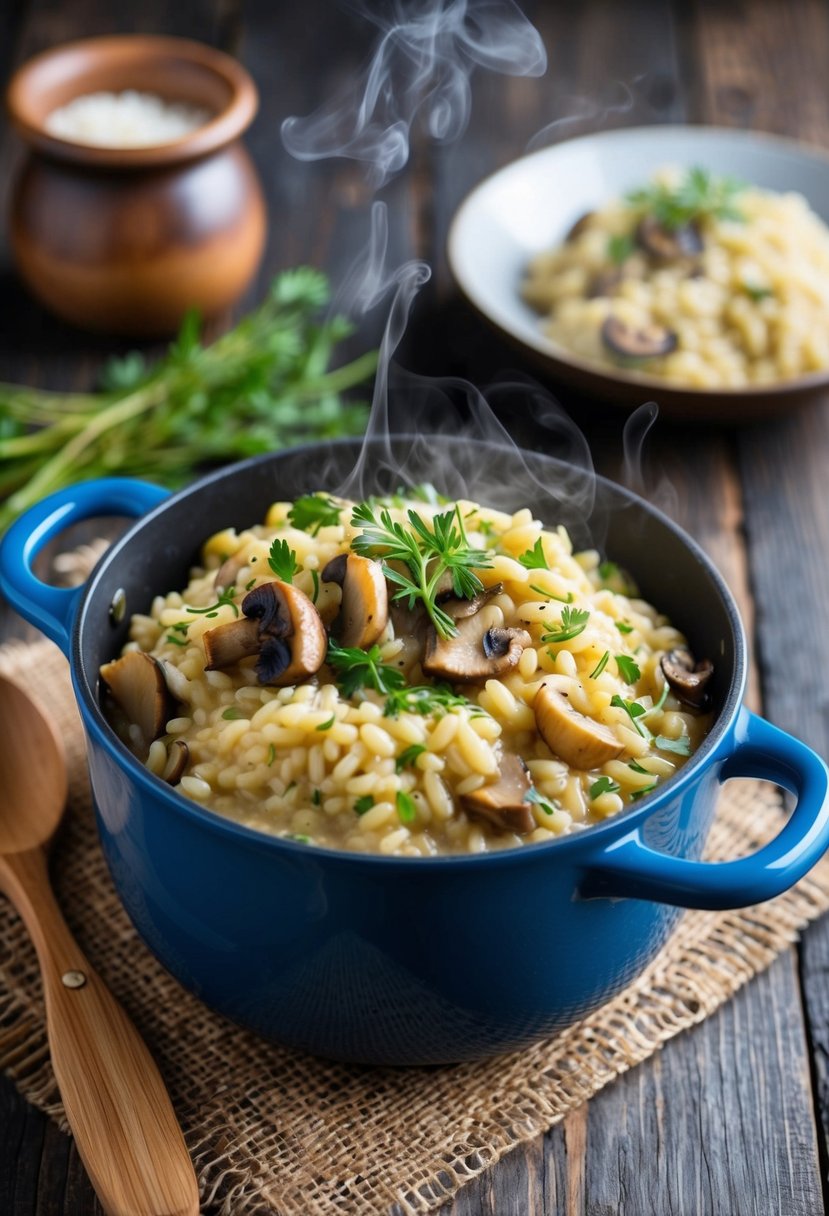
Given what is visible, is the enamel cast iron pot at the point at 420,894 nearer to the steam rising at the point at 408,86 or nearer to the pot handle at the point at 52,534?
the pot handle at the point at 52,534

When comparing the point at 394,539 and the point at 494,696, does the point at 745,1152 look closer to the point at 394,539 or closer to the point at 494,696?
the point at 494,696

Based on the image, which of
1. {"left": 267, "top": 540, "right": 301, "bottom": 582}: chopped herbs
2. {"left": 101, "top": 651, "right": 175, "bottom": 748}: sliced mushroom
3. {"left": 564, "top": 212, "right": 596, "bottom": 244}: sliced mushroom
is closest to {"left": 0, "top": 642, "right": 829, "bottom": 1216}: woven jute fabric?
{"left": 101, "top": 651, "right": 175, "bottom": 748}: sliced mushroom

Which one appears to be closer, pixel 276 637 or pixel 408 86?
pixel 276 637

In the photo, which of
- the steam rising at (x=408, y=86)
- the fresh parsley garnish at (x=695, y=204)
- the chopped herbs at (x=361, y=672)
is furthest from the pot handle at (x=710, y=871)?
the steam rising at (x=408, y=86)

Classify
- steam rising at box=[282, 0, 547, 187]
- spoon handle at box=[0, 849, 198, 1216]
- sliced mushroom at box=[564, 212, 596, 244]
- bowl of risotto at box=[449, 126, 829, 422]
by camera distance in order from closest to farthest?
spoon handle at box=[0, 849, 198, 1216], bowl of risotto at box=[449, 126, 829, 422], sliced mushroom at box=[564, 212, 596, 244], steam rising at box=[282, 0, 547, 187]

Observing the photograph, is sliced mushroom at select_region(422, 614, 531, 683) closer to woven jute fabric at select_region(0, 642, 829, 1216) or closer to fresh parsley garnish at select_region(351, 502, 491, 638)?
fresh parsley garnish at select_region(351, 502, 491, 638)

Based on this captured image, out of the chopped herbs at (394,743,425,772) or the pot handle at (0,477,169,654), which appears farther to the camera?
the pot handle at (0,477,169,654)

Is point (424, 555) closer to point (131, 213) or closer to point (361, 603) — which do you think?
point (361, 603)

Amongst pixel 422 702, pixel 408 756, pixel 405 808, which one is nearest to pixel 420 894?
pixel 405 808
